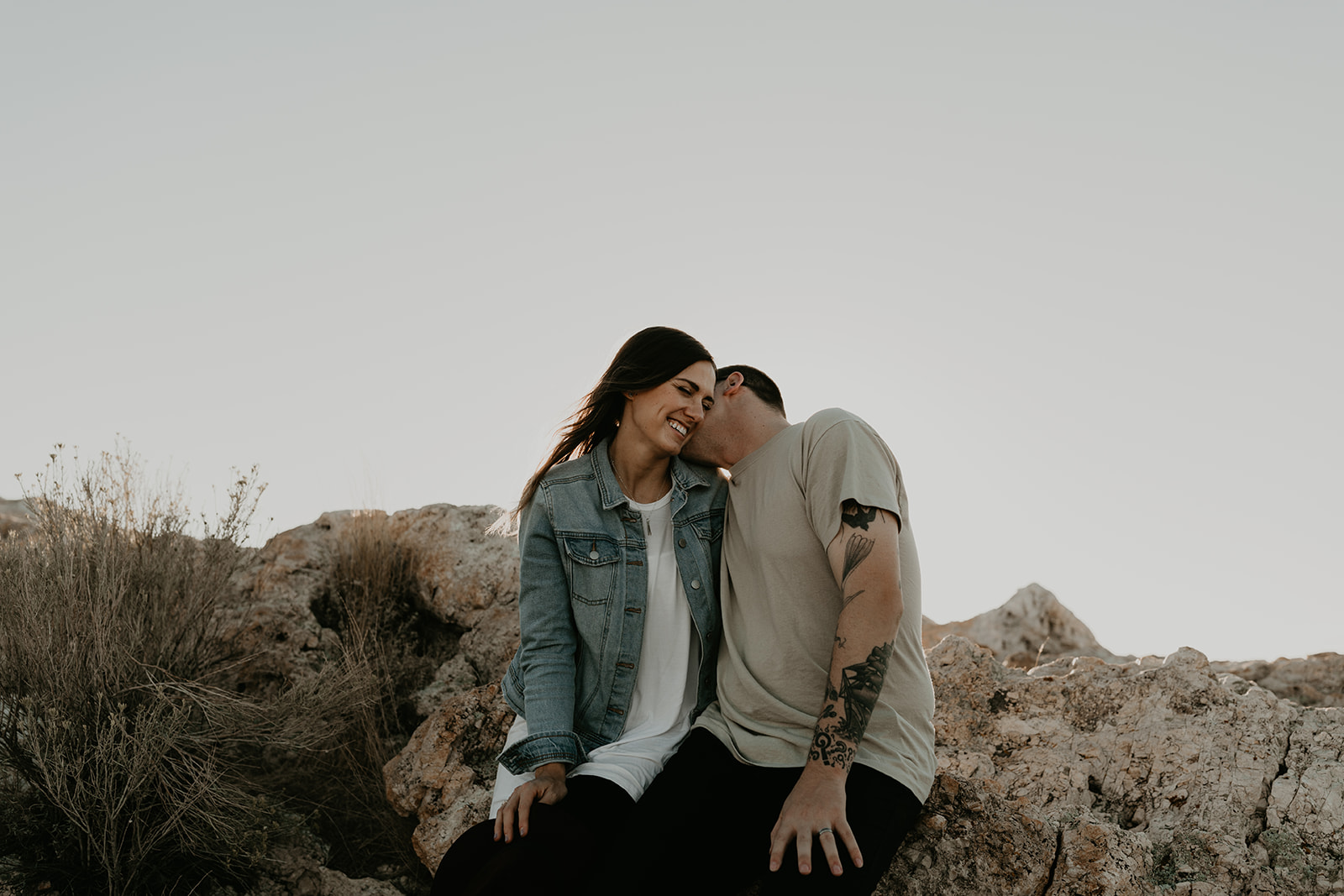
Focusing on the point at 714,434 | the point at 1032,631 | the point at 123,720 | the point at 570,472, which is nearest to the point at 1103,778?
the point at 714,434

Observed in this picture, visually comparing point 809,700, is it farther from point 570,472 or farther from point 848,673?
point 570,472

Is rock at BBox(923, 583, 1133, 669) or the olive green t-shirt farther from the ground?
the olive green t-shirt

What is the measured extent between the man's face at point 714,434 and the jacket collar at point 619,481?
0.06 metres

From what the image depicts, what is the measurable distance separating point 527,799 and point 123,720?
2233 mm

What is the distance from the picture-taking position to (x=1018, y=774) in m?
Answer: 3.17

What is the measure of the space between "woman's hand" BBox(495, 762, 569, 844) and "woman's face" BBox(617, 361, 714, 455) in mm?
1088

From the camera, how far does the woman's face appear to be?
2867 mm

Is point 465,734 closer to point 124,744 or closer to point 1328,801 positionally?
point 124,744

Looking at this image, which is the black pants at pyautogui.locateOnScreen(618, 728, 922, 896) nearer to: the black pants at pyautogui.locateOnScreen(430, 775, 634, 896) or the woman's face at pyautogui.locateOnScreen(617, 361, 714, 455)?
the black pants at pyautogui.locateOnScreen(430, 775, 634, 896)

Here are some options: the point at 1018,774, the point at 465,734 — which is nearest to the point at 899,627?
the point at 1018,774

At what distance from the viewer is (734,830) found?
7.65ft

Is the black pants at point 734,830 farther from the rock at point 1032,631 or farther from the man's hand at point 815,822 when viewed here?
the rock at point 1032,631

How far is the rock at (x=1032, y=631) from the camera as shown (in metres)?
5.26

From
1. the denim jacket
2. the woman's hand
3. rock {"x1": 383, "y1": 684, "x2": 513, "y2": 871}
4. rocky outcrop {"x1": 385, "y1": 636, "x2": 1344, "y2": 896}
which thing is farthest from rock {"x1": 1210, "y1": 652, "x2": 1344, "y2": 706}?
rock {"x1": 383, "y1": 684, "x2": 513, "y2": 871}
